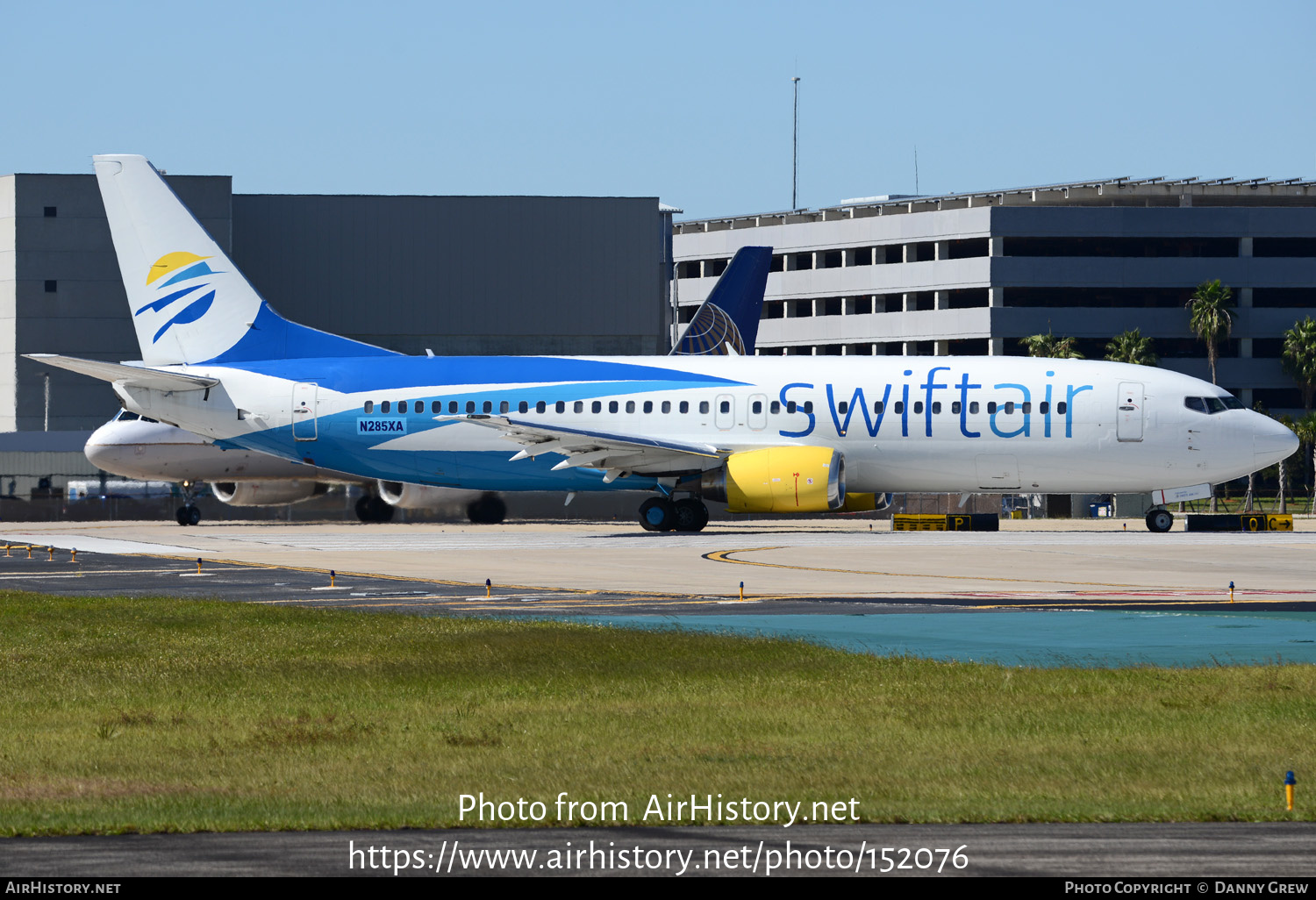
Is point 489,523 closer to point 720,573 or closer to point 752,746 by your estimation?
point 720,573

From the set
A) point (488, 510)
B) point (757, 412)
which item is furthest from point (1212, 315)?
point (757, 412)

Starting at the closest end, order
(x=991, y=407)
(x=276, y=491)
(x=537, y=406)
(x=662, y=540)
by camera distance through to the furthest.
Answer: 1. (x=662, y=540)
2. (x=991, y=407)
3. (x=537, y=406)
4. (x=276, y=491)

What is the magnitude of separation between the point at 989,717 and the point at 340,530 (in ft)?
121

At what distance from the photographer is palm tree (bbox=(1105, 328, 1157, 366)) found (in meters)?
120

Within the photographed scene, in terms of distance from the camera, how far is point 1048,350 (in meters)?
118

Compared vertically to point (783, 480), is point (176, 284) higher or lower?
higher

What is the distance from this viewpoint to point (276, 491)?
184 ft

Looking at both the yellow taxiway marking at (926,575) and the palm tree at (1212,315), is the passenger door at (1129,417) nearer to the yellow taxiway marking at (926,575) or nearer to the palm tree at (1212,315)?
the yellow taxiway marking at (926,575)

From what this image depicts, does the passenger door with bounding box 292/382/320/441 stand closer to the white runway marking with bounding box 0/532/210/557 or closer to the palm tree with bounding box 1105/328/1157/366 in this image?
the white runway marking with bounding box 0/532/210/557

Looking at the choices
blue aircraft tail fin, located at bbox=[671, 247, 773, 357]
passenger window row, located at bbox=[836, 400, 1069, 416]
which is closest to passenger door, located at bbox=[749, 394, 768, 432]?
passenger window row, located at bbox=[836, 400, 1069, 416]

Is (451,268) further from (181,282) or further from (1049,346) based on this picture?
(181,282)

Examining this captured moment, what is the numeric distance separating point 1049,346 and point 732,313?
59384 mm

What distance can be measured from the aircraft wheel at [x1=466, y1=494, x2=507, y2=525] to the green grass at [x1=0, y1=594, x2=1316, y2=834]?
3200cm

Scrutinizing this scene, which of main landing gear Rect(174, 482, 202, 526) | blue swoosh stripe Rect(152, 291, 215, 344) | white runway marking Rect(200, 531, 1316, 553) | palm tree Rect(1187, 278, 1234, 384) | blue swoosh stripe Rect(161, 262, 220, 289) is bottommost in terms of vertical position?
main landing gear Rect(174, 482, 202, 526)
